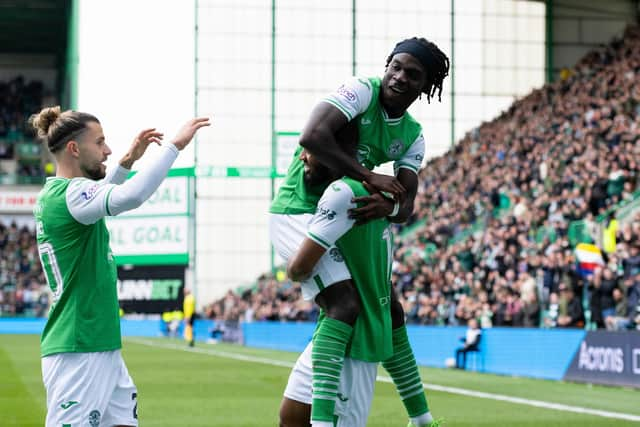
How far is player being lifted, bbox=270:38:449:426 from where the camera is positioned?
536 centimetres

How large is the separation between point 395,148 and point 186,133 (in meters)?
1.06

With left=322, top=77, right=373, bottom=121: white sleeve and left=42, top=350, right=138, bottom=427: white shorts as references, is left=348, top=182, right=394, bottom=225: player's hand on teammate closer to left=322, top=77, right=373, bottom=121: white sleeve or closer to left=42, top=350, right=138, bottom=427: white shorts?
left=322, top=77, right=373, bottom=121: white sleeve

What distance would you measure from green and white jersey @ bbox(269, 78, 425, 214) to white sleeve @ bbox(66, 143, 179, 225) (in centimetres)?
80

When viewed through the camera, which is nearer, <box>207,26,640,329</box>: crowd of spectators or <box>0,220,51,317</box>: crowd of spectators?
<box>207,26,640,329</box>: crowd of spectators

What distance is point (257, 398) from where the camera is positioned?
1402 centimetres

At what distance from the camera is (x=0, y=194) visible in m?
53.6

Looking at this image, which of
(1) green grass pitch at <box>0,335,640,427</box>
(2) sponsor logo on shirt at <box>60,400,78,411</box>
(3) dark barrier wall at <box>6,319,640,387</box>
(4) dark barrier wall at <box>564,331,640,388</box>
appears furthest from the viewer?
(3) dark barrier wall at <box>6,319,640,387</box>

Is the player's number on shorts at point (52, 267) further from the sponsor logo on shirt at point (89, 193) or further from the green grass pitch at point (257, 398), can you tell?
the green grass pitch at point (257, 398)

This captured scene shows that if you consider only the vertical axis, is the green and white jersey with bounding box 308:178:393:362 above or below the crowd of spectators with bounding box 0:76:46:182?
below

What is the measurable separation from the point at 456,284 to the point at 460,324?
2.04 meters

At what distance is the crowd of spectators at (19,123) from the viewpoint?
57062 millimetres

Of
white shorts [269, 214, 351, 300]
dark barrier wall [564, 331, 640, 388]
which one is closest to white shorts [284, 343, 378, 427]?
white shorts [269, 214, 351, 300]

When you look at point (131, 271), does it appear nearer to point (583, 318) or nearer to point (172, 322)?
point (172, 322)

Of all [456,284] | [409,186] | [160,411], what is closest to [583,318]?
[456,284]
